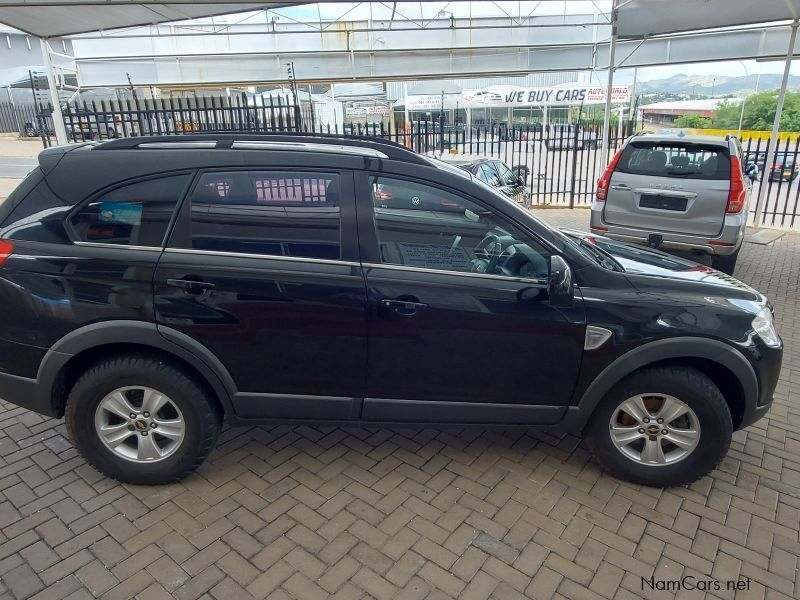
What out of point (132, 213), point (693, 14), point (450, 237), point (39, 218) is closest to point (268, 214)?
point (132, 213)

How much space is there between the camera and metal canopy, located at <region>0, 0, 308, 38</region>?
618cm

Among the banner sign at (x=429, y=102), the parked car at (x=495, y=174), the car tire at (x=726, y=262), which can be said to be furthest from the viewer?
the banner sign at (x=429, y=102)

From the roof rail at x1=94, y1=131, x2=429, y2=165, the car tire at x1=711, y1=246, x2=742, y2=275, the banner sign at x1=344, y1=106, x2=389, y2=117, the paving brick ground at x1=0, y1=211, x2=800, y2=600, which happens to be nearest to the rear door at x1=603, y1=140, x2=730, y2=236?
the car tire at x1=711, y1=246, x2=742, y2=275

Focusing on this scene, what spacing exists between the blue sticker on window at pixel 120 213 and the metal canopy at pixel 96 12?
438 cm

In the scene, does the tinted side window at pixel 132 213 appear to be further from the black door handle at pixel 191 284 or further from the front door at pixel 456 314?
the front door at pixel 456 314

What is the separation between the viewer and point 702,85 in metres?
27.9

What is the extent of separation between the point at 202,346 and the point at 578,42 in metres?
15.8

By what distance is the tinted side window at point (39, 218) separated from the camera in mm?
2793

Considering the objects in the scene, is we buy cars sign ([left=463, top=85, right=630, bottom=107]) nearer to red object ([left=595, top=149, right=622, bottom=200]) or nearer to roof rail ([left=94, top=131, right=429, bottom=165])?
red object ([left=595, top=149, right=622, bottom=200])

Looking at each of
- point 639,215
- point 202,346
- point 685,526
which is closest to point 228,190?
point 202,346

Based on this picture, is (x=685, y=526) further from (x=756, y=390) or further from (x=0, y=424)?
(x=0, y=424)

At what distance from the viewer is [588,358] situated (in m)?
2.84

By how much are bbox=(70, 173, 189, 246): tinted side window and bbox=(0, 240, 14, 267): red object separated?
33cm

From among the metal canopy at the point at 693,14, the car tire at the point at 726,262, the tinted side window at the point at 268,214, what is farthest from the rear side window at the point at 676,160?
the tinted side window at the point at 268,214
